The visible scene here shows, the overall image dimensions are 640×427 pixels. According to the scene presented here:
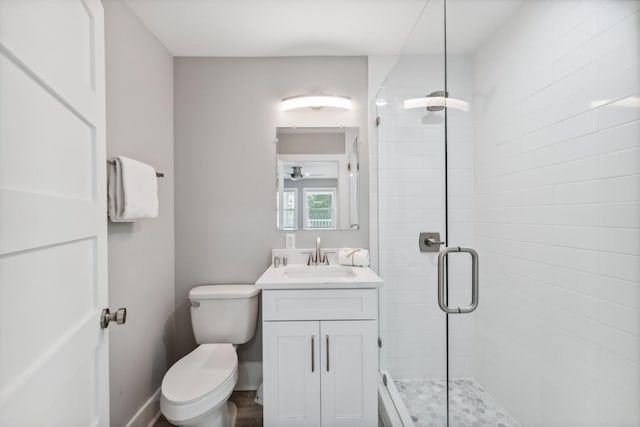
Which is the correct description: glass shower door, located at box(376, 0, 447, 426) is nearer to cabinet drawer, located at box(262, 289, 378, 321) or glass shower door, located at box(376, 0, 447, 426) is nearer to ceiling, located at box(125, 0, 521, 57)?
ceiling, located at box(125, 0, 521, 57)

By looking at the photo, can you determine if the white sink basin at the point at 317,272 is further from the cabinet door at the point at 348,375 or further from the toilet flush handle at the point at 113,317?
→ the toilet flush handle at the point at 113,317

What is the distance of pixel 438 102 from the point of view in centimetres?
128

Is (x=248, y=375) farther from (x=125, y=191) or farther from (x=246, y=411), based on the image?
(x=125, y=191)

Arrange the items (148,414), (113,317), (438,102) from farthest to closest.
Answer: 1. (148,414)
2. (438,102)
3. (113,317)

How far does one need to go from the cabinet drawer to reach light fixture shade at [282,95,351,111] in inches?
48.5

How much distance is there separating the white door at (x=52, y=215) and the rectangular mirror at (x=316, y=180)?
4.34ft

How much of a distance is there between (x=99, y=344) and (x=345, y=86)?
6.50ft

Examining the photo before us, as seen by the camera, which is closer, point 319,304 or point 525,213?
point 525,213

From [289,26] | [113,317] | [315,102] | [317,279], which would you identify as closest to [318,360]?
[317,279]

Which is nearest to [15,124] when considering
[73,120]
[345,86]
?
[73,120]

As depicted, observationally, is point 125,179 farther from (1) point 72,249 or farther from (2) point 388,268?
(2) point 388,268

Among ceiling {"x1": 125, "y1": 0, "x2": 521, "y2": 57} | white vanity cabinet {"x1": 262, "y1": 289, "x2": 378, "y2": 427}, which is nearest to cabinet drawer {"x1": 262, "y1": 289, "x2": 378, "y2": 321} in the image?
white vanity cabinet {"x1": 262, "y1": 289, "x2": 378, "y2": 427}

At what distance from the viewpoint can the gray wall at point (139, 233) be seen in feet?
5.03

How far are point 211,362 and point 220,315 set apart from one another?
33 cm
